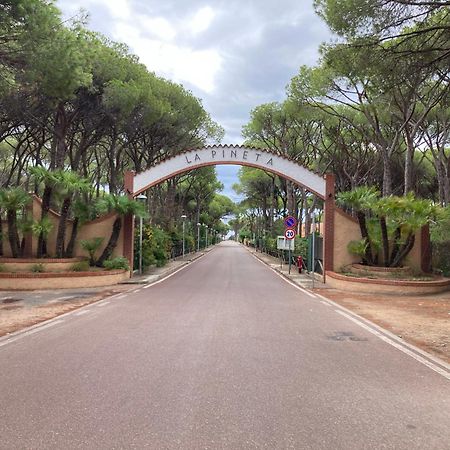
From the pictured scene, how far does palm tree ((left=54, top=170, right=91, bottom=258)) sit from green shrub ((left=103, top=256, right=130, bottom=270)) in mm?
1855

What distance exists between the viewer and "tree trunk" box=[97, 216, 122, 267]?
21.7 metres

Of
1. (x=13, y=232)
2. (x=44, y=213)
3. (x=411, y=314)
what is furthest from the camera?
(x=44, y=213)

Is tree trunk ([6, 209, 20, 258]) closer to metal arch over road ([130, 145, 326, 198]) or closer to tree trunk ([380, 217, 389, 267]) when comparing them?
metal arch over road ([130, 145, 326, 198])

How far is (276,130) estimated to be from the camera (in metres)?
41.0

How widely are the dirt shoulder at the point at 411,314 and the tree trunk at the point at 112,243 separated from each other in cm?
889

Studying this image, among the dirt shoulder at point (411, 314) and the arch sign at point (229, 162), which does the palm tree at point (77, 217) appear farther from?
the dirt shoulder at point (411, 314)

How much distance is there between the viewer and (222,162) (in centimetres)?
2436

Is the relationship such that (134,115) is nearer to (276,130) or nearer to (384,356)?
(276,130)

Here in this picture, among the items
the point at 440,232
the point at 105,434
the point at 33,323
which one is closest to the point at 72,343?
the point at 33,323

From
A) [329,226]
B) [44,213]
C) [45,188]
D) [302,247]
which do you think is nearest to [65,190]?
[45,188]

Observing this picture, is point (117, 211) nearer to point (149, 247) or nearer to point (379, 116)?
point (149, 247)

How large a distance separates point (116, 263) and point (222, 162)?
7128 mm

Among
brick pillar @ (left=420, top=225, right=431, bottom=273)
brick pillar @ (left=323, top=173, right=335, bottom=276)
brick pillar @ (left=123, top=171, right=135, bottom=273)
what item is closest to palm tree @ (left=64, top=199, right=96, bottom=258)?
brick pillar @ (left=123, top=171, right=135, bottom=273)

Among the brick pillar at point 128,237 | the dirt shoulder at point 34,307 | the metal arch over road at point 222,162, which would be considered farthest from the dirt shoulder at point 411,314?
the brick pillar at point 128,237
